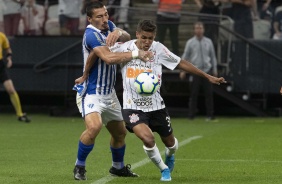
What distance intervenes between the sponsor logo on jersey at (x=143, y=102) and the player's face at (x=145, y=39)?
0.58 meters

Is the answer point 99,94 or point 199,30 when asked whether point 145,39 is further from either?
point 199,30

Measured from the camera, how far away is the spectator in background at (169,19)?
2338 centimetres

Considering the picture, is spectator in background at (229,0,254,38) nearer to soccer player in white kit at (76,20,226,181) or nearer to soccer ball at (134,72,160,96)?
soccer player in white kit at (76,20,226,181)

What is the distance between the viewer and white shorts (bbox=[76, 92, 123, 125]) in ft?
37.1

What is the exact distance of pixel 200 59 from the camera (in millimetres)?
22578

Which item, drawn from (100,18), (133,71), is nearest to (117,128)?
(133,71)

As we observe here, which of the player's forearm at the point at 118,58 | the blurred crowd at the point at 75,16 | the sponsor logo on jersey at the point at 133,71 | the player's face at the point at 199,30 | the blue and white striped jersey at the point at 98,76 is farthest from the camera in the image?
the blurred crowd at the point at 75,16

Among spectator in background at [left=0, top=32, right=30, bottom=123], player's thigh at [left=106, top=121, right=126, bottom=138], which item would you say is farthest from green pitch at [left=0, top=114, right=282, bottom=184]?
player's thigh at [left=106, top=121, right=126, bottom=138]

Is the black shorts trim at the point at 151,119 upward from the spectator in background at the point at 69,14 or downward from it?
upward

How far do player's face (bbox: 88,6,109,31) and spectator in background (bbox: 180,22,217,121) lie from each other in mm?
11127

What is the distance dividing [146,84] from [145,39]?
512mm

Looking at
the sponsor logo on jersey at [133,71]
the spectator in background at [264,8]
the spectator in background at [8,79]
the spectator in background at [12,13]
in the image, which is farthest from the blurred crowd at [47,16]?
the sponsor logo on jersey at [133,71]

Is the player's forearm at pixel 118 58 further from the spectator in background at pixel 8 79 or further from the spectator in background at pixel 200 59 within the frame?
the spectator in background at pixel 200 59

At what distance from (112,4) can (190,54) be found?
8.97ft
